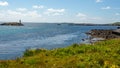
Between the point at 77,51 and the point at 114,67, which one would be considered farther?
the point at 77,51

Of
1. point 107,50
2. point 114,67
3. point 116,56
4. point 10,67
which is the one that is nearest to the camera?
point 114,67

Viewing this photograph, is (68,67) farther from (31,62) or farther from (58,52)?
(58,52)

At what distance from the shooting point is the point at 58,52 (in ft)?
78.9

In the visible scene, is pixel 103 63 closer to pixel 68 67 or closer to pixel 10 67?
pixel 68 67

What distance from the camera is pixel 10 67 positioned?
16.0 meters

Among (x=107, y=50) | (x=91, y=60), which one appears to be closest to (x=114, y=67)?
(x=91, y=60)

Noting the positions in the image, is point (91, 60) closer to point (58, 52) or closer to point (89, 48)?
point (58, 52)

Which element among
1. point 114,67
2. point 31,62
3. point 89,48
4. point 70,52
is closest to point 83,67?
point 114,67

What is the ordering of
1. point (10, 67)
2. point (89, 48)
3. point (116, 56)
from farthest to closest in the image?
point (89, 48) < point (116, 56) < point (10, 67)

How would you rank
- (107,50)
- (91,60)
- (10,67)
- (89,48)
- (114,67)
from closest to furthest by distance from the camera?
(114,67), (10,67), (91,60), (107,50), (89,48)

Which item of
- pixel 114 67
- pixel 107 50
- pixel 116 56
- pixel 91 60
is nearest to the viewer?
pixel 114 67

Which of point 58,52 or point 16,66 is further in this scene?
point 58,52

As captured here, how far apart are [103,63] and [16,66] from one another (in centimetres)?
579

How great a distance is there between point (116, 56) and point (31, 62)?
6.95 m
